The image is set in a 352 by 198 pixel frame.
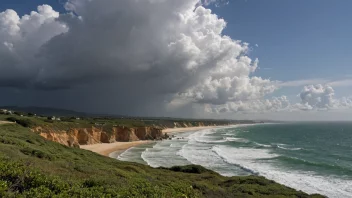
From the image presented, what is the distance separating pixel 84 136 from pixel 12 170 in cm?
6243

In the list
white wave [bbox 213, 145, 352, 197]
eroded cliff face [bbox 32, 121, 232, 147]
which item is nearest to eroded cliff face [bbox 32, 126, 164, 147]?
eroded cliff face [bbox 32, 121, 232, 147]

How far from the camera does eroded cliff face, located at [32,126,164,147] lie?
55.4m

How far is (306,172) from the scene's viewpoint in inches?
1652

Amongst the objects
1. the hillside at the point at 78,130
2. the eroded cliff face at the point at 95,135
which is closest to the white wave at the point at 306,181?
the eroded cliff face at the point at 95,135

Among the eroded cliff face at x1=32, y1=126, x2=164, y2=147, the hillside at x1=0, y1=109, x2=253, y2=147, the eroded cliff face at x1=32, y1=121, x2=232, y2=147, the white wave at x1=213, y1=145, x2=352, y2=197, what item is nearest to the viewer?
the white wave at x1=213, y1=145, x2=352, y2=197

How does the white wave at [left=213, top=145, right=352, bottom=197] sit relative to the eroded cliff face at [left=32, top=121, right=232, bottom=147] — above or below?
below

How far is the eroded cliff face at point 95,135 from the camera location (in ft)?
182

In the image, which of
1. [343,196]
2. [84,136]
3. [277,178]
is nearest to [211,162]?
[277,178]

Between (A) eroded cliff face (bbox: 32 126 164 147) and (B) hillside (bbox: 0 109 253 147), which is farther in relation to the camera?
(A) eroded cliff face (bbox: 32 126 164 147)

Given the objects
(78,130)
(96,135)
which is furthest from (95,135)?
(78,130)

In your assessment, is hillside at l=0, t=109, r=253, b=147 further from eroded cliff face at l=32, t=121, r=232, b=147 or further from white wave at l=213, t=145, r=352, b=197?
white wave at l=213, t=145, r=352, b=197

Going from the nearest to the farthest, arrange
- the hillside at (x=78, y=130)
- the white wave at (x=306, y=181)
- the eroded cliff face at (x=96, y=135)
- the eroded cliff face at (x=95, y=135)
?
the white wave at (x=306, y=181)
the hillside at (x=78, y=130)
the eroded cliff face at (x=95, y=135)
the eroded cliff face at (x=96, y=135)

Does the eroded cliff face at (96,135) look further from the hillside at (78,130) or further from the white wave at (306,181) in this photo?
the white wave at (306,181)

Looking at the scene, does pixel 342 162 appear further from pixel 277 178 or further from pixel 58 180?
pixel 58 180
